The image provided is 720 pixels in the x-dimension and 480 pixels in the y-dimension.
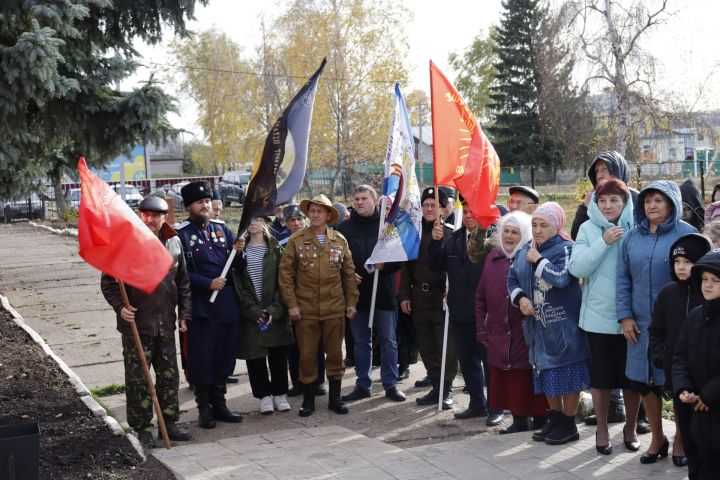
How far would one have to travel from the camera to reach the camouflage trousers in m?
7.09

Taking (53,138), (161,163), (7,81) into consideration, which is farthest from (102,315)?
(161,163)

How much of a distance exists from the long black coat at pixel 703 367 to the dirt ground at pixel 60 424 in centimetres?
341

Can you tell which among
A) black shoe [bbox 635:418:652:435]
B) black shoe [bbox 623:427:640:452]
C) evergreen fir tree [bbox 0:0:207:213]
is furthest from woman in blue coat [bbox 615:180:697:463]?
evergreen fir tree [bbox 0:0:207:213]

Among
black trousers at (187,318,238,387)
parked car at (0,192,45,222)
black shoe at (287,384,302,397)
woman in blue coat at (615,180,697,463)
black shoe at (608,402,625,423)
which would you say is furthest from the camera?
parked car at (0,192,45,222)

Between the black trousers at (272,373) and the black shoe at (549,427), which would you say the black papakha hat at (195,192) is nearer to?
the black trousers at (272,373)

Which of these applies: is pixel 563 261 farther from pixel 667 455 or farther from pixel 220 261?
pixel 220 261

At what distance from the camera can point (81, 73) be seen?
1114cm

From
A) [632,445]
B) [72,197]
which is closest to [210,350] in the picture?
[632,445]

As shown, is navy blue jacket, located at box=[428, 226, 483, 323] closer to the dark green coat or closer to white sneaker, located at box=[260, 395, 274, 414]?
the dark green coat

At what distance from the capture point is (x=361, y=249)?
8539mm

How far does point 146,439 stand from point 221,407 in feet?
2.89

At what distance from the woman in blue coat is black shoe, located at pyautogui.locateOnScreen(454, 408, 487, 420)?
1.98 meters

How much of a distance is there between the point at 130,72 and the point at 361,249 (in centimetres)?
488

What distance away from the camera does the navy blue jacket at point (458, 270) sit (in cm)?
771
